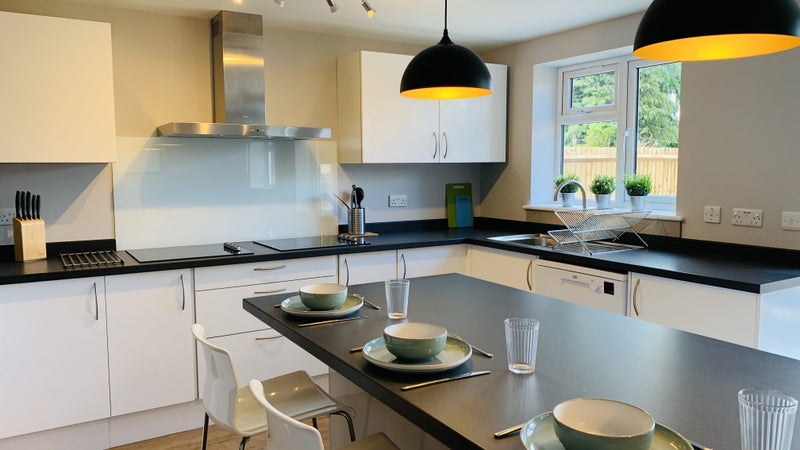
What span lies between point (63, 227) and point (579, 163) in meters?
3.26

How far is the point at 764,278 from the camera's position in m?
2.50

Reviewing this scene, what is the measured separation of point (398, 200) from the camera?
4387 millimetres

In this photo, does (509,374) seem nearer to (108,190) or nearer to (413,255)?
(413,255)

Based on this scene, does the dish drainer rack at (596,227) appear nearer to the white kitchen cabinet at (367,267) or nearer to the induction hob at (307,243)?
the white kitchen cabinet at (367,267)

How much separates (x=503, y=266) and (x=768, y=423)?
9.17ft

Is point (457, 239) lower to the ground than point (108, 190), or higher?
lower

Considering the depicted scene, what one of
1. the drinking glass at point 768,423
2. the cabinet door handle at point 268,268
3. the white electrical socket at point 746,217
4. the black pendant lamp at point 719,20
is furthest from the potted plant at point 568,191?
the drinking glass at point 768,423

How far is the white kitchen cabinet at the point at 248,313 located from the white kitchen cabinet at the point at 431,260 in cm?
48

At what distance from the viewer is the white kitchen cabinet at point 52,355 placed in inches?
106

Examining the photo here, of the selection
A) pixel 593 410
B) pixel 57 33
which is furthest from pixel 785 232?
pixel 57 33

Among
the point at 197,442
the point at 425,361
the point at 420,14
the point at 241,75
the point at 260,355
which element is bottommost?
the point at 197,442

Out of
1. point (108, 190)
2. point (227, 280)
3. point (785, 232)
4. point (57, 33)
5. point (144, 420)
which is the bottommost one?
point (144, 420)

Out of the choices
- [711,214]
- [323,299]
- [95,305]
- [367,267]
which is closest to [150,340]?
[95,305]

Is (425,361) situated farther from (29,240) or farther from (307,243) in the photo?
(29,240)
